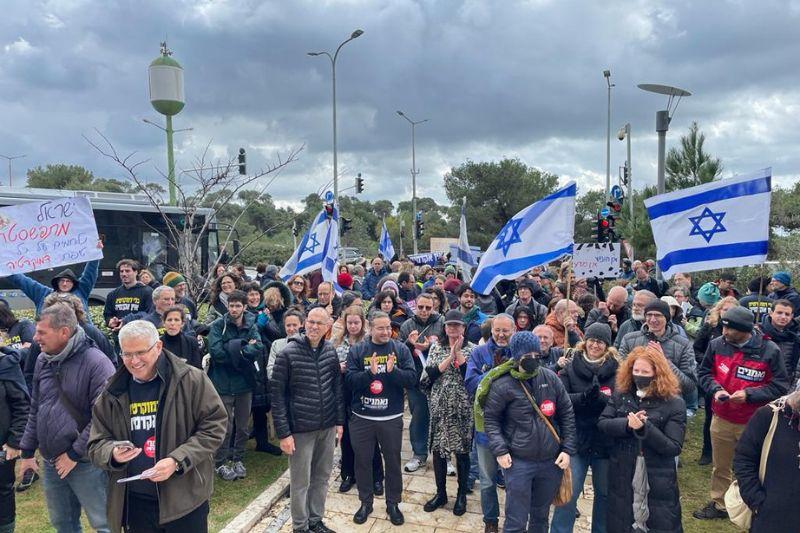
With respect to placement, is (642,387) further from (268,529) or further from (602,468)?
(268,529)

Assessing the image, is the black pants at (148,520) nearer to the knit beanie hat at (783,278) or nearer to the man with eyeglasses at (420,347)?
A: the man with eyeglasses at (420,347)

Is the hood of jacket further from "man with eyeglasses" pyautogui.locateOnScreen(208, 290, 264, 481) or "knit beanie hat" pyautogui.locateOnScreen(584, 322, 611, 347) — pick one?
"knit beanie hat" pyautogui.locateOnScreen(584, 322, 611, 347)

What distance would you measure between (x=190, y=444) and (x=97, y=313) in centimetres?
703

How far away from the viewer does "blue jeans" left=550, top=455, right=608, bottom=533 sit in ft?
13.6

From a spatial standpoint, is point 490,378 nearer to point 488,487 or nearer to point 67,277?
point 488,487

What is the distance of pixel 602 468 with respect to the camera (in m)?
4.18

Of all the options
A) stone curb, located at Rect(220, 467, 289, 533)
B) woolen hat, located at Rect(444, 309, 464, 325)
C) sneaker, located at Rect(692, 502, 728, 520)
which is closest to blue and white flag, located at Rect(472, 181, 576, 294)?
woolen hat, located at Rect(444, 309, 464, 325)

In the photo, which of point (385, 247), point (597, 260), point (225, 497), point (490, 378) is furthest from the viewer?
point (385, 247)

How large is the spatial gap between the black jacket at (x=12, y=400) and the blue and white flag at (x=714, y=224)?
601 cm

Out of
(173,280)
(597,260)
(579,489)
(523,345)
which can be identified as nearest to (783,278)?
(597,260)

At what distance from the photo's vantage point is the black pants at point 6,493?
392 centimetres

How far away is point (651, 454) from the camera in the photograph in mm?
3795

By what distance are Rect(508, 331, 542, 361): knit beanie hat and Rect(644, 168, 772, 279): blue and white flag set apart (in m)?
2.51

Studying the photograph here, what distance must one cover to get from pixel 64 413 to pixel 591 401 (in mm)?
3930
